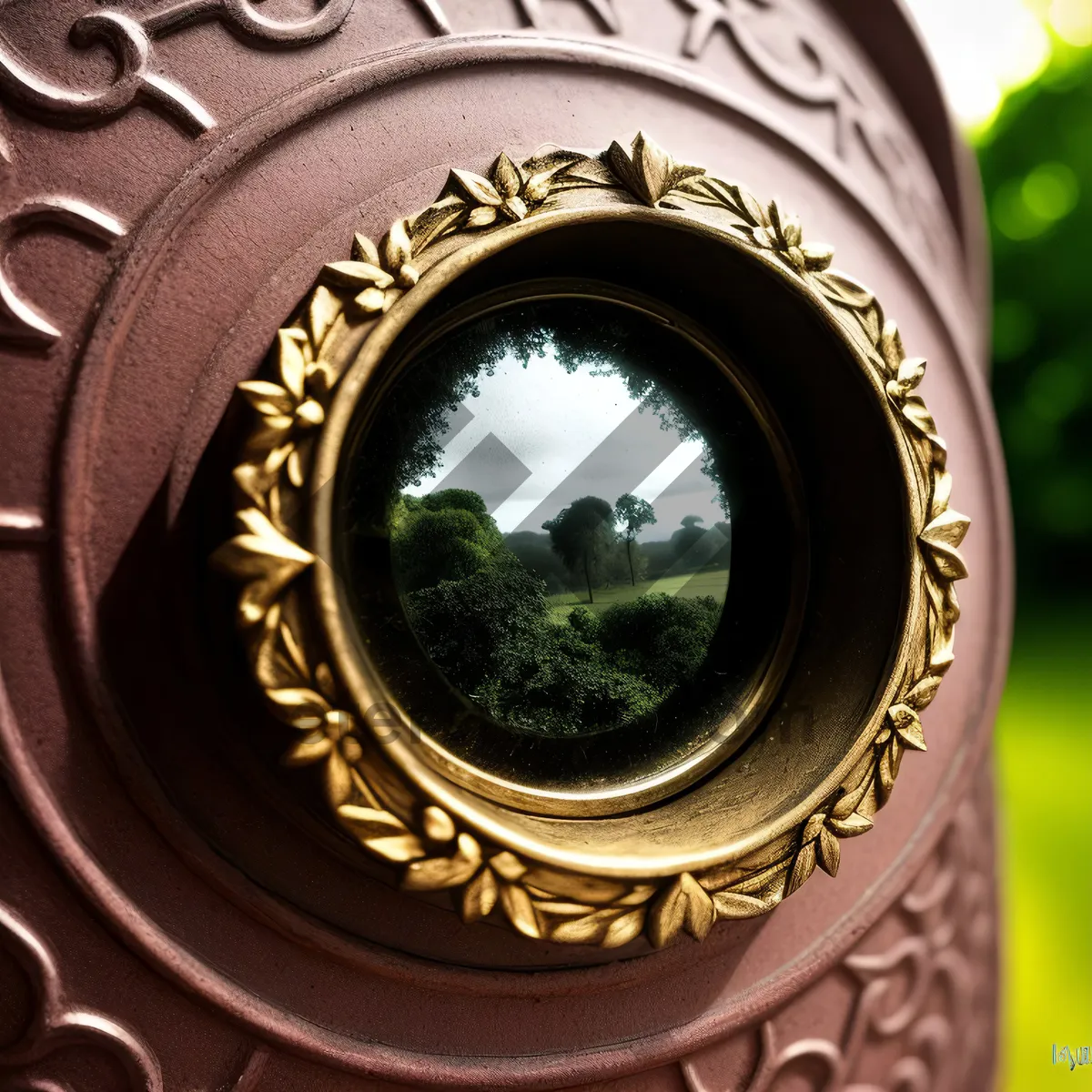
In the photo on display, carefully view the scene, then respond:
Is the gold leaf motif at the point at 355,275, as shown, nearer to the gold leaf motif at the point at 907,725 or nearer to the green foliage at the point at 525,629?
the green foliage at the point at 525,629

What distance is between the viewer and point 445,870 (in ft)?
1.17

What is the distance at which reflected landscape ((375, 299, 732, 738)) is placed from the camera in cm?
39

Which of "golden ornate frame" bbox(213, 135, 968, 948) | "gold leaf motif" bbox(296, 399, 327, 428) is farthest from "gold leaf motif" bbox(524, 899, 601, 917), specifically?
"gold leaf motif" bbox(296, 399, 327, 428)

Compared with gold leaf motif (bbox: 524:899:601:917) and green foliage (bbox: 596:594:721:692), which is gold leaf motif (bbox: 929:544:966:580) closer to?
green foliage (bbox: 596:594:721:692)

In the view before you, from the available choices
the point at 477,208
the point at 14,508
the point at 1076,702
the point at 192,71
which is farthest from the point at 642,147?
the point at 1076,702

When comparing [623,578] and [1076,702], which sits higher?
[1076,702]

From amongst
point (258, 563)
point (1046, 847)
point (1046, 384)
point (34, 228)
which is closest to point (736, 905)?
point (258, 563)

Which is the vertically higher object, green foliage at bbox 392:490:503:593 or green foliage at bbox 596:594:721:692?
green foliage at bbox 596:594:721:692

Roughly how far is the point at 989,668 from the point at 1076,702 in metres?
0.64

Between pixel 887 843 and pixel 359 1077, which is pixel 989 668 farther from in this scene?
pixel 359 1077

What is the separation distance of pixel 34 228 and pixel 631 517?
0.90 feet

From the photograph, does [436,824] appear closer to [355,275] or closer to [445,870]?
[445,870]

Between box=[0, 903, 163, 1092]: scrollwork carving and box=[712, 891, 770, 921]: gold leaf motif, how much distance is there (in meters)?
0.25

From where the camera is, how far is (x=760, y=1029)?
0.48 m
